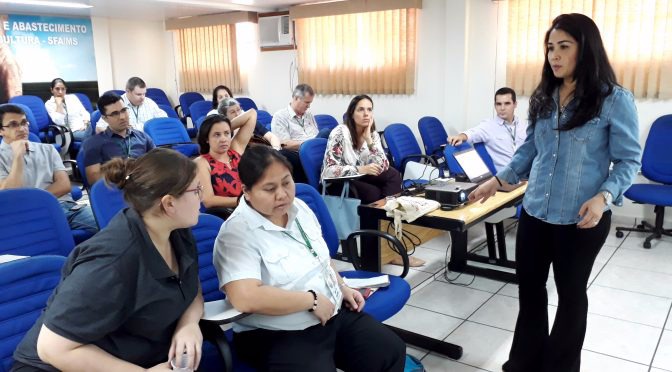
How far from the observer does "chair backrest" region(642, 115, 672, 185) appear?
4.30m

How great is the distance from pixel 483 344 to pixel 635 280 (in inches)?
59.3

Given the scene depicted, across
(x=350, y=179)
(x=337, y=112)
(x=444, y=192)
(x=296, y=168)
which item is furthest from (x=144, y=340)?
(x=337, y=112)

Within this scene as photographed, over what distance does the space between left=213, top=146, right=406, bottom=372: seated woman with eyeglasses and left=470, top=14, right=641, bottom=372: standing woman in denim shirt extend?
2.22ft

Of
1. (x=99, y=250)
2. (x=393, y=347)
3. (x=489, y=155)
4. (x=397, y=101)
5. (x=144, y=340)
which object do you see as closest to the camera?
(x=99, y=250)

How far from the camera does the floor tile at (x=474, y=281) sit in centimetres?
338

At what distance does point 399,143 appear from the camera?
519 centimetres

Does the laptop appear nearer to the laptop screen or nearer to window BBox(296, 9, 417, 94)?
the laptop screen

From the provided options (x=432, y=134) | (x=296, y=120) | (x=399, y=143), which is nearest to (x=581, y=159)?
(x=399, y=143)

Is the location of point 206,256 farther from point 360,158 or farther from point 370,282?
point 360,158

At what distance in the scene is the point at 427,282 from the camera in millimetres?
3473

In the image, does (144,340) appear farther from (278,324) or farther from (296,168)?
(296,168)

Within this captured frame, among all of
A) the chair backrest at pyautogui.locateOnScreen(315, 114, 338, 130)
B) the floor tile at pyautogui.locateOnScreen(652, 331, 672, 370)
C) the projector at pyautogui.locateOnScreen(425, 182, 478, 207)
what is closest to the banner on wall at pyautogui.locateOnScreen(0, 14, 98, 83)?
the chair backrest at pyautogui.locateOnScreen(315, 114, 338, 130)

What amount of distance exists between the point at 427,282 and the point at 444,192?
1.02m

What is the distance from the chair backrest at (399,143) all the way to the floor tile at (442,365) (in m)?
2.70
